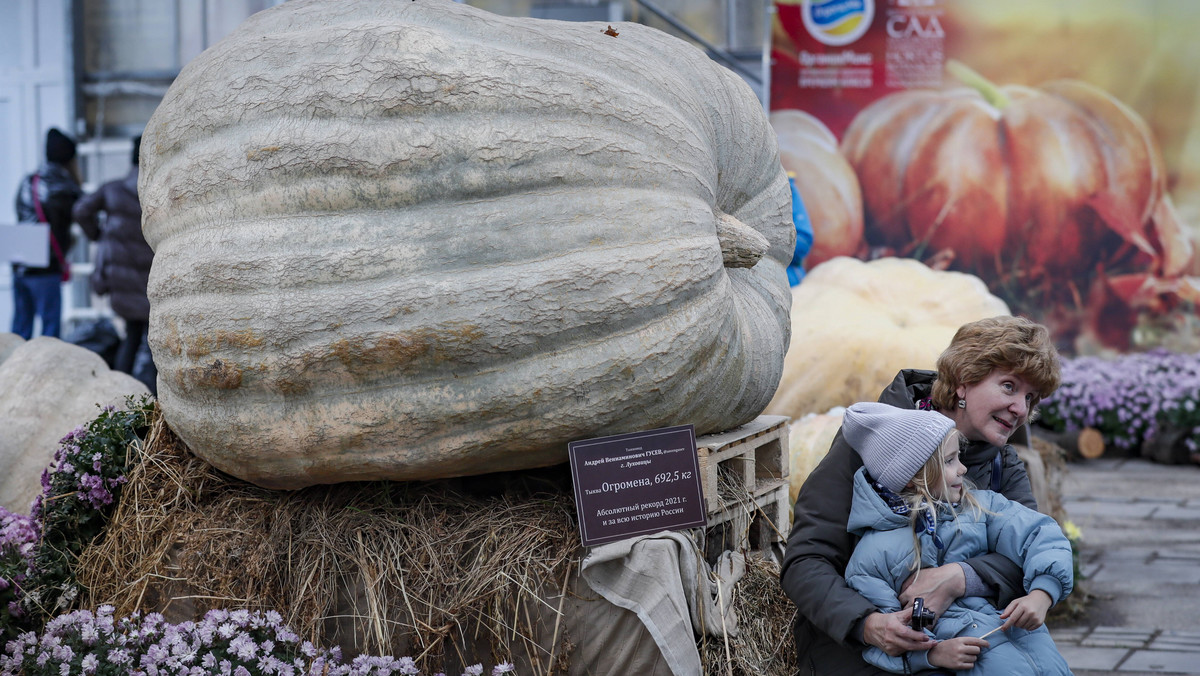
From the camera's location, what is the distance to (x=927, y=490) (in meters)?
2.16

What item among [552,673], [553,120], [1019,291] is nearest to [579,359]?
[553,120]

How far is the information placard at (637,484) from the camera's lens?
7.84 feet

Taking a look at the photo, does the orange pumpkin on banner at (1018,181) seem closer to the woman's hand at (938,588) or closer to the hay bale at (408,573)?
the hay bale at (408,573)

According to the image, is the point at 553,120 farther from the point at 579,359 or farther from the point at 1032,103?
the point at 1032,103

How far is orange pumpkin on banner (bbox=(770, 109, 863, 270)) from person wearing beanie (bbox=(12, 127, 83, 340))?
16.0ft

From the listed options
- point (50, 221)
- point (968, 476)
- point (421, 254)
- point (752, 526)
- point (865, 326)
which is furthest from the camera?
point (50, 221)

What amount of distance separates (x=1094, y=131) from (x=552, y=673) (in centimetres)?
690

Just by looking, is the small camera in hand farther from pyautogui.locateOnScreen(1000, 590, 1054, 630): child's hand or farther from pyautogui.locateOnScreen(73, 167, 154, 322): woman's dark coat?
pyautogui.locateOnScreen(73, 167, 154, 322): woman's dark coat

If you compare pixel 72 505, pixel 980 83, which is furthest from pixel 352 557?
pixel 980 83

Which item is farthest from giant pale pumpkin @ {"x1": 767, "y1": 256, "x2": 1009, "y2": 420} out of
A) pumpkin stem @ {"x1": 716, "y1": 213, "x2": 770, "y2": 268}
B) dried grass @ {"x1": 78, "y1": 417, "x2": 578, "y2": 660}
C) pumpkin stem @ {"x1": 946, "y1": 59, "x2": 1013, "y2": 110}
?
pumpkin stem @ {"x1": 946, "y1": 59, "x2": 1013, "y2": 110}

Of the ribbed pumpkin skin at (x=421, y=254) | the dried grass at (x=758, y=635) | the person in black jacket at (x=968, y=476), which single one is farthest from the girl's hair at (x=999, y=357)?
the dried grass at (x=758, y=635)

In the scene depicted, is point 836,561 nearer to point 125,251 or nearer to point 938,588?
point 938,588

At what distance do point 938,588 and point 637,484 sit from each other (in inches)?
27.1

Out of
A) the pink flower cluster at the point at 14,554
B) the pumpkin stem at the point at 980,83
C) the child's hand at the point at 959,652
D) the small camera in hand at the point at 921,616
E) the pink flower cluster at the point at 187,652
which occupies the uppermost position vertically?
the pumpkin stem at the point at 980,83
